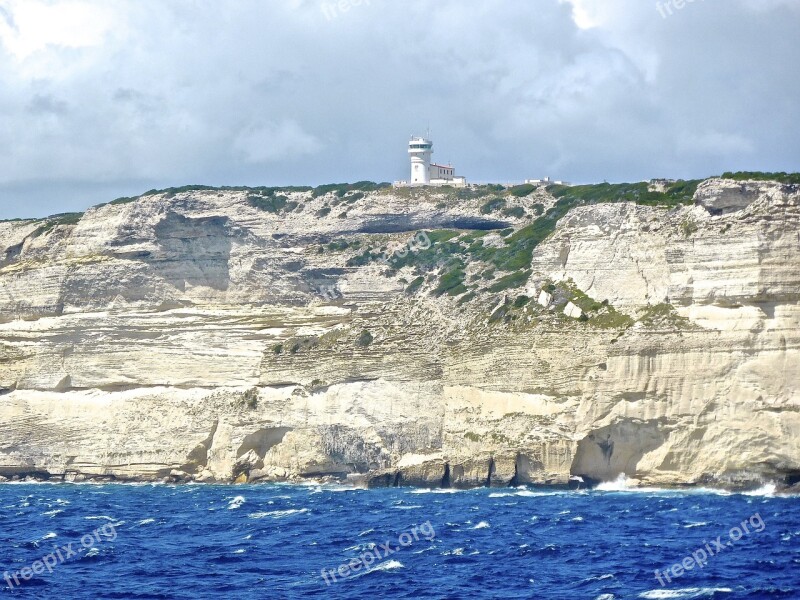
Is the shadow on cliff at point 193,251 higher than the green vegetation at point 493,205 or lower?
lower

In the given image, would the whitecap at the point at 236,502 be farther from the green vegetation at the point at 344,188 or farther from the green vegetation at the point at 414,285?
the green vegetation at the point at 344,188

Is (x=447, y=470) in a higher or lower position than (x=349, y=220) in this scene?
lower

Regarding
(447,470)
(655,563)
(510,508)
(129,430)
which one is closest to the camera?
(655,563)

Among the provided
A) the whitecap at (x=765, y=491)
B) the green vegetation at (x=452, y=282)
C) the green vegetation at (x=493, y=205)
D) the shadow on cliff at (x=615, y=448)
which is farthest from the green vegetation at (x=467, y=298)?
the whitecap at (x=765, y=491)

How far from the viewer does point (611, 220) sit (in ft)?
216

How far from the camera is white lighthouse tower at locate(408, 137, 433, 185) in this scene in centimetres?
9619

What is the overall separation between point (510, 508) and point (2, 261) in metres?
42.4

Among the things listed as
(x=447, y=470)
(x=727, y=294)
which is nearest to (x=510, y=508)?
(x=447, y=470)

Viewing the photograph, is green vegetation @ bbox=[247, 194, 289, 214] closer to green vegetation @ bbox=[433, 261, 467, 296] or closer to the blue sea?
green vegetation @ bbox=[433, 261, 467, 296]

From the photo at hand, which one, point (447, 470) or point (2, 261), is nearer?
point (447, 470)

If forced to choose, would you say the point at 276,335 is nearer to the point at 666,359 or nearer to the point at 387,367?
the point at 387,367
